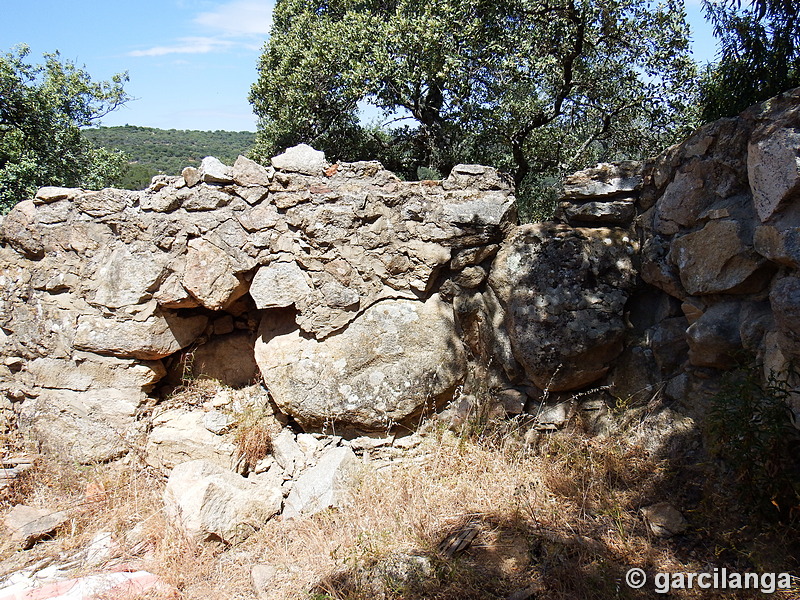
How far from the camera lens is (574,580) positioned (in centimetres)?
276

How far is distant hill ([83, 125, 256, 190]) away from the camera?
22616 millimetres

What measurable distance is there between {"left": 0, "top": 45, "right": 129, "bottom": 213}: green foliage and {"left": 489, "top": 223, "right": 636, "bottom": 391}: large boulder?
7402 mm

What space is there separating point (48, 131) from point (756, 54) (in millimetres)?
9847

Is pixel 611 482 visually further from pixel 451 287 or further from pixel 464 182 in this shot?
pixel 464 182

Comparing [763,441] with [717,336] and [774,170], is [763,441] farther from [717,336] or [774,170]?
[774,170]

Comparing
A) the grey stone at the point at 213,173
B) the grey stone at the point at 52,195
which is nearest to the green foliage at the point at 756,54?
the grey stone at the point at 213,173

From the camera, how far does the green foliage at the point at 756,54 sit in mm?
4668

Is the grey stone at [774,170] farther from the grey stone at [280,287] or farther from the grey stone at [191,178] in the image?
the grey stone at [191,178]

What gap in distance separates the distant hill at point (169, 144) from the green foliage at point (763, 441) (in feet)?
64.4

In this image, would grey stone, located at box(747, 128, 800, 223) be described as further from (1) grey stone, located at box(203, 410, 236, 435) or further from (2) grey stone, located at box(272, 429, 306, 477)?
(1) grey stone, located at box(203, 410, 236, 435)

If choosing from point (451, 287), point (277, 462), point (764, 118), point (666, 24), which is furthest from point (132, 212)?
point (666, 24)

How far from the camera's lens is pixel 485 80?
26.2 ft

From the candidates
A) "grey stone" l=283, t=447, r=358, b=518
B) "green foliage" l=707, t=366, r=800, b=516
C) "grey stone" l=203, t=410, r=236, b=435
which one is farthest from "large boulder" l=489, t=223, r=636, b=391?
"grey stone" l=203, t=410, r=236, b=435

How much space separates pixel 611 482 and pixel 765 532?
2.77 ft
